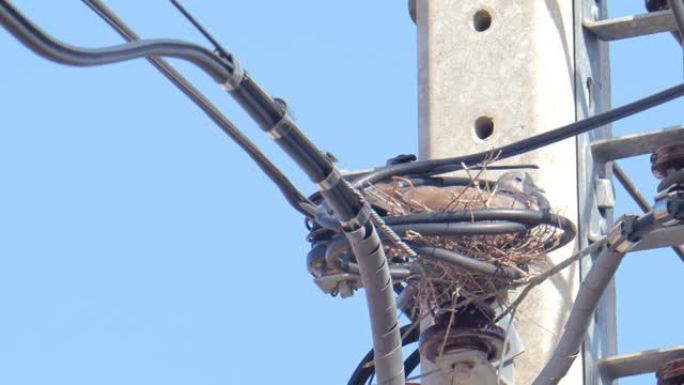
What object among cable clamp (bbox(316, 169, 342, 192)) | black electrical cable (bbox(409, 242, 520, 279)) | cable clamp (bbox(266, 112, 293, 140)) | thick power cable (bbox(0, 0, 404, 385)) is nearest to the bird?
black electrical cable (bbox(409, 242, 520, 279))

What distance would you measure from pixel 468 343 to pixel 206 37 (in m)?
2.08

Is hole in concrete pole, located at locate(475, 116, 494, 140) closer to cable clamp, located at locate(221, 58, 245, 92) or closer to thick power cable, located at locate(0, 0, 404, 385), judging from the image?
thick power cable, located at locate(0, 0, 404, 385)

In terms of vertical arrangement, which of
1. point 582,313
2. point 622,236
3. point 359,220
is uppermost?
point 622,236

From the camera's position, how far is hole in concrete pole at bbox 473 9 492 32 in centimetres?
895

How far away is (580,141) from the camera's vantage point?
8.84 metres

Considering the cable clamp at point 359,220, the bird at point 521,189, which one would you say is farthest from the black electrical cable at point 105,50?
the bird at point 521,189

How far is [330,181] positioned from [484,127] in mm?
1663

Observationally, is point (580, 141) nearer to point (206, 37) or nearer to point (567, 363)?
point (567, 363)

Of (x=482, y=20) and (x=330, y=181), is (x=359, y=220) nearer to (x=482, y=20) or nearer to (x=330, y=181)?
(x=330, y=181)

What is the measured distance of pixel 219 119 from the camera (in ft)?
25.3

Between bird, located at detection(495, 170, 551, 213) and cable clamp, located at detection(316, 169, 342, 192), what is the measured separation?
1293 mm

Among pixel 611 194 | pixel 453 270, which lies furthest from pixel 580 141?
pixel 453 270

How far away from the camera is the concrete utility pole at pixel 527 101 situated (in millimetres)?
8594

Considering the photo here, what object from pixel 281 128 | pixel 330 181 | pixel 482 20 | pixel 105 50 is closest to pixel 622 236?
pixel 330 181
